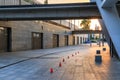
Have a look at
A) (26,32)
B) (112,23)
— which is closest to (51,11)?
(112,23)

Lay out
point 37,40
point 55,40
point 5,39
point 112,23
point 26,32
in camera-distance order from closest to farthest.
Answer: point 112,23 → point 5,39 → point 26,32 → point 37,40 → point 55,40

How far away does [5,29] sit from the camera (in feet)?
119

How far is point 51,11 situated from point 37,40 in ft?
74.2

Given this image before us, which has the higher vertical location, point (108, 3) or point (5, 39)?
point (108, 3)

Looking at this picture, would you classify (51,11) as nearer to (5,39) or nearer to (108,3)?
(108,3)

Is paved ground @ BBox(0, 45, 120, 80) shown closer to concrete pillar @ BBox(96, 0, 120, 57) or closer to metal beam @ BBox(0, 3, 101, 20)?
concrete pillar @ BBox(96, 0, 120, 57)

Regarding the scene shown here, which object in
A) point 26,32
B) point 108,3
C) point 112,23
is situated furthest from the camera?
point 26,32

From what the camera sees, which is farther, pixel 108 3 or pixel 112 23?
pixel 112 23

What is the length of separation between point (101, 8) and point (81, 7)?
402cm

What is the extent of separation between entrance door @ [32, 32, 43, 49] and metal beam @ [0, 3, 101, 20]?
18.4 meters

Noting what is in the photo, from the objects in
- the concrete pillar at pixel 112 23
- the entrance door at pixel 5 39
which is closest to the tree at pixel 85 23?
the entrance door at pixel 5 39

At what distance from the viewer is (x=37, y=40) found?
166 feet

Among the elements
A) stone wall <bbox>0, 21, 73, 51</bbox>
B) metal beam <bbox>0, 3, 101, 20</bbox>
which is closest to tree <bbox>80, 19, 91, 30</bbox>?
stone wall <bbox>0, 21, 73, 51</bbox>

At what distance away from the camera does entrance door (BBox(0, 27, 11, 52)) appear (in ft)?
115
